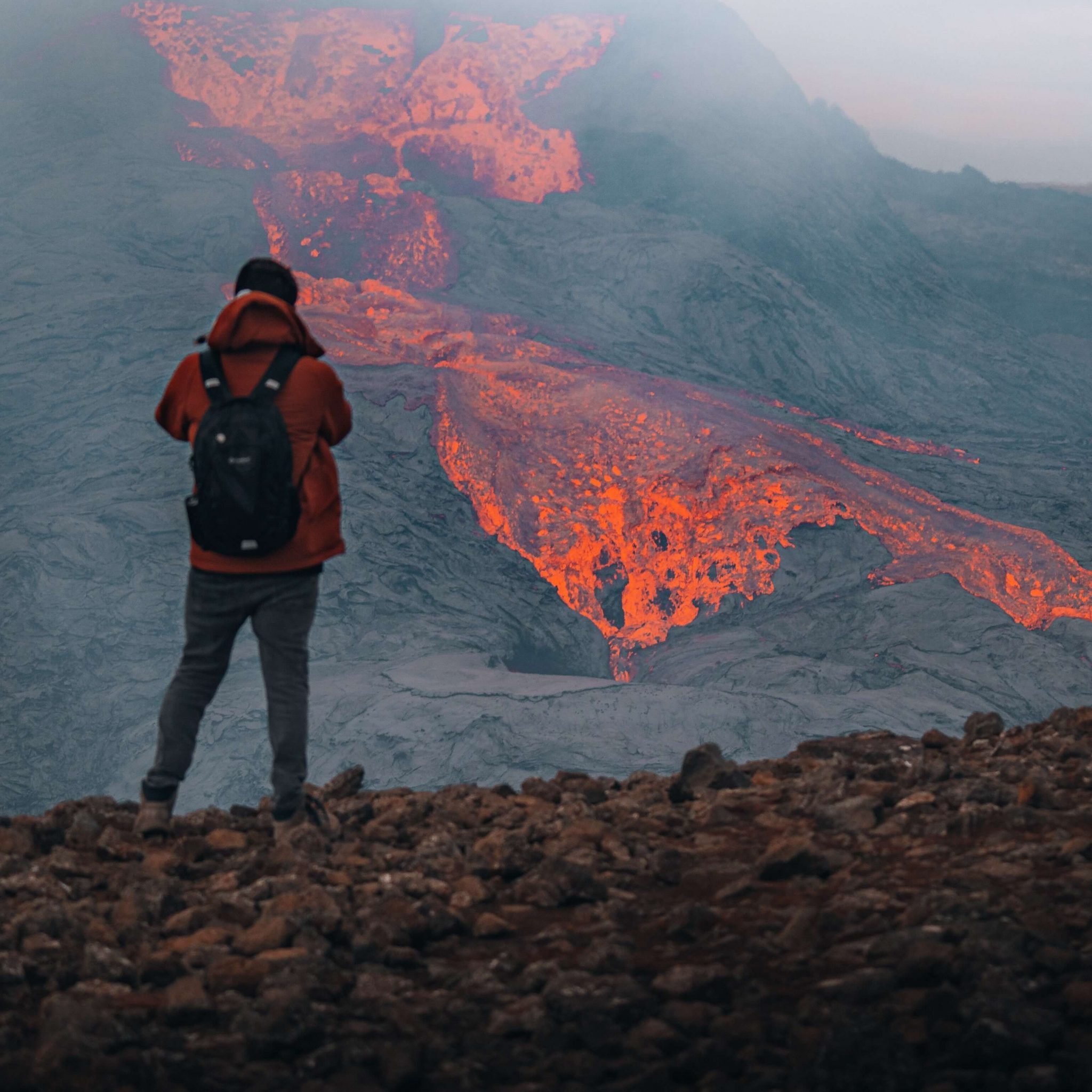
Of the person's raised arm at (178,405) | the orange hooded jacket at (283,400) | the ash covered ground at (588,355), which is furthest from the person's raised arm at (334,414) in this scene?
the ash covered ground at (588,355)

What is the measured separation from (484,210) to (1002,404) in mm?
12621

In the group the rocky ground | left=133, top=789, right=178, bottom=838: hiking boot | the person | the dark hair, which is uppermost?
the dark hair

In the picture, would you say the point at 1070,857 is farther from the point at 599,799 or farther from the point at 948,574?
the point at 948,574

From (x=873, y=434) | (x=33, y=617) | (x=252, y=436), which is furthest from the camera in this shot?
(x=873, y=434)

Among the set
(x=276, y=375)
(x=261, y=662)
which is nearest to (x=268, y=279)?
(x=276, y=375)

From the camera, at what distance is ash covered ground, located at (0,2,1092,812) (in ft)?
55.5

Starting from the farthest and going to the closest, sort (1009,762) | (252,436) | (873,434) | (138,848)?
(873,434) → (1009,762) → (138,848) → (252,436)

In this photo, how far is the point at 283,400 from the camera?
12.6 ft

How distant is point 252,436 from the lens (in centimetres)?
375

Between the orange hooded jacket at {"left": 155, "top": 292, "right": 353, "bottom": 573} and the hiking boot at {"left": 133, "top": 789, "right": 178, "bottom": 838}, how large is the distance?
2.72 feet

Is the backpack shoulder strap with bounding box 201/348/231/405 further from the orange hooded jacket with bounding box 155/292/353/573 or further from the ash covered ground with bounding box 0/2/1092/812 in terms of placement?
the ash covered ground with bounding box 0/2/1092/812

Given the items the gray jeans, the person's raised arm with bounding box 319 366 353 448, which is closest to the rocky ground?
the gray jeans

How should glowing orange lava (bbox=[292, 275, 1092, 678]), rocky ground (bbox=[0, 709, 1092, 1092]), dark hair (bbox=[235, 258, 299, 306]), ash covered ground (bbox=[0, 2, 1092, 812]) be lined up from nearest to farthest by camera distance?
rocky ground (bbox=[0, 709, 1092, 1092])
dark hair (bbox=[235, 258, 299, 306])
ash covered ground (bbox=[0, 2, 1092, 812])
glowing orange lava (bbox=[292, 275, 1092, 678])

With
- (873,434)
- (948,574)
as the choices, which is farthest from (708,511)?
(873,434)
